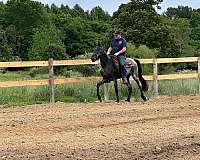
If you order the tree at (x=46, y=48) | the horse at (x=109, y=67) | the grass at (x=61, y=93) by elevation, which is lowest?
the grass at (x=61, y=93)

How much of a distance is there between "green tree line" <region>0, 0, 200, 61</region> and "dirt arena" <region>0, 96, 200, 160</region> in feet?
63.2

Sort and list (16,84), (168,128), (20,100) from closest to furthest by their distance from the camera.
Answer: (168,128)
(16,84)
(20,100)

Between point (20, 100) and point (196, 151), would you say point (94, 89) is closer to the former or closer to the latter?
point (20, 100)

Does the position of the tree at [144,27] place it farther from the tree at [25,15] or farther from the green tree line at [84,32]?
the tree at [25,15]

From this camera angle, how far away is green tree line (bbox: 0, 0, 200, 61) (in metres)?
50.0

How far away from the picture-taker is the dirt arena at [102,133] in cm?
823

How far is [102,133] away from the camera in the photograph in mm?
10031

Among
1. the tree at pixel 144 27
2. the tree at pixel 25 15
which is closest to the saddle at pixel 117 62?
the tree at pixel 144 27

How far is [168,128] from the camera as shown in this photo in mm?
10633

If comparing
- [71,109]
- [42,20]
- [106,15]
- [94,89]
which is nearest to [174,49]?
[94,89]

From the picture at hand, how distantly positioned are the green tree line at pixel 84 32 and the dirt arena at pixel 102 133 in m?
19.3

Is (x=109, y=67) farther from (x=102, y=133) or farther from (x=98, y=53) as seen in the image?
(x=102, y=133)

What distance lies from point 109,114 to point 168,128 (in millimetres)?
2404

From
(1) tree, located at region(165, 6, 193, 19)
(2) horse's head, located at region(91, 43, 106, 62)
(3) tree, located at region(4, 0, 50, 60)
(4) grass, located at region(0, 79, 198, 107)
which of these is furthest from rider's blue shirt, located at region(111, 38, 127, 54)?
(1) tree, located at region(165, 6, 193, 19)
